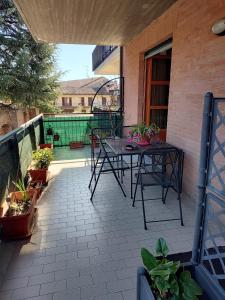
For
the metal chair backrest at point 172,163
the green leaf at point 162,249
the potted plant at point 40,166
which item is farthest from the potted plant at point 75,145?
the green leaf at point 162,249

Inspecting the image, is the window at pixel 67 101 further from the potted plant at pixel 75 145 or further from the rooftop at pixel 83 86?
the potted plant at pixel 75 145

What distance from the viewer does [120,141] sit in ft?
11.3

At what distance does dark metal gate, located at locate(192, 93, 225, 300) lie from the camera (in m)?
1.11

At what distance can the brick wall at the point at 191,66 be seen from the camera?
90.3 inches

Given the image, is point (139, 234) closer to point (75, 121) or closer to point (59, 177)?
point (59, 177)

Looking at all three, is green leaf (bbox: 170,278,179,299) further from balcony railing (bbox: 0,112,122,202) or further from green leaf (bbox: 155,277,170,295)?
balcony railing (bbox: 0,112,122,202)

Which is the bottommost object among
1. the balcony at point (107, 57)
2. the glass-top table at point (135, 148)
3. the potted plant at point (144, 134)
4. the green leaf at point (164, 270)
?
the green leaf at point (164, 270)

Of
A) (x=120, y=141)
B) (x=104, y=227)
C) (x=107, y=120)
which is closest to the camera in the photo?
(x=104, y=227)

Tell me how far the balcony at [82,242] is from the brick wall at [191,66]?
0.80 meters

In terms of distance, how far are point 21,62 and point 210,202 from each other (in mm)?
9960

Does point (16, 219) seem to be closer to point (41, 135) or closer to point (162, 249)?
point (162, 249)

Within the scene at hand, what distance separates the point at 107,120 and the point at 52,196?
12.3 ft

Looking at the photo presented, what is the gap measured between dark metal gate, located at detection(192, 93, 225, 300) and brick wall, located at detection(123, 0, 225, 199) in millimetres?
1314

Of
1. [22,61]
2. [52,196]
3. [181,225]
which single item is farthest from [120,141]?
[22,61]
